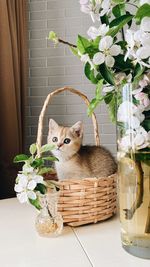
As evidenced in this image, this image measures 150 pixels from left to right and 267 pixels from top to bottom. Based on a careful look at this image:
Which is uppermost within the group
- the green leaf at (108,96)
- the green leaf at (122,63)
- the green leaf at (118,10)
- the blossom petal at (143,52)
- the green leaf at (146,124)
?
the green leaf at (118,10)

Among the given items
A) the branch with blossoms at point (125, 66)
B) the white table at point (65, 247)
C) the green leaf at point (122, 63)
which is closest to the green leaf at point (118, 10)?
the branch with blossoms at point (125, 66)

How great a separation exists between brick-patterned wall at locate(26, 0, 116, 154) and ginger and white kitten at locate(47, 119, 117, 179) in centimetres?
67

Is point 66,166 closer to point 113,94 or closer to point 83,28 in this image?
point 113,94

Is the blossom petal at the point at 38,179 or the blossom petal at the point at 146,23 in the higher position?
the blossom petal at the point at 146,23

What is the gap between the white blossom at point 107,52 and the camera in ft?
2.12

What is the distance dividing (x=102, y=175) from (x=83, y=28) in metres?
1.03

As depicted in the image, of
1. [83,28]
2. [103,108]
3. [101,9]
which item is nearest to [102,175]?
[101,9]

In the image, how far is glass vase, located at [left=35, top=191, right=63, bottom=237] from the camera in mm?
Answer: 841

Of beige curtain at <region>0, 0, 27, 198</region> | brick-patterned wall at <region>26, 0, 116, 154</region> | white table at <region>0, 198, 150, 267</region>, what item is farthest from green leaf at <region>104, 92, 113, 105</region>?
brick-patterned wall at <region>26, 0, 116, 154</region>

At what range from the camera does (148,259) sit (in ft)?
2.29

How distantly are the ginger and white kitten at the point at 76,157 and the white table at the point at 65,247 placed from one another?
16 cm

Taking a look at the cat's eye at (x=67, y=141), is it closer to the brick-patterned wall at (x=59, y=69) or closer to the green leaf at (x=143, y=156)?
the green leaf at (x=143, y=156)

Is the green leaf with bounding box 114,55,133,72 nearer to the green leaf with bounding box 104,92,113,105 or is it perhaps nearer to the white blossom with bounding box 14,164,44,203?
the green leaf with bounding box 104,92,113,105

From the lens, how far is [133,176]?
0.71 meters
